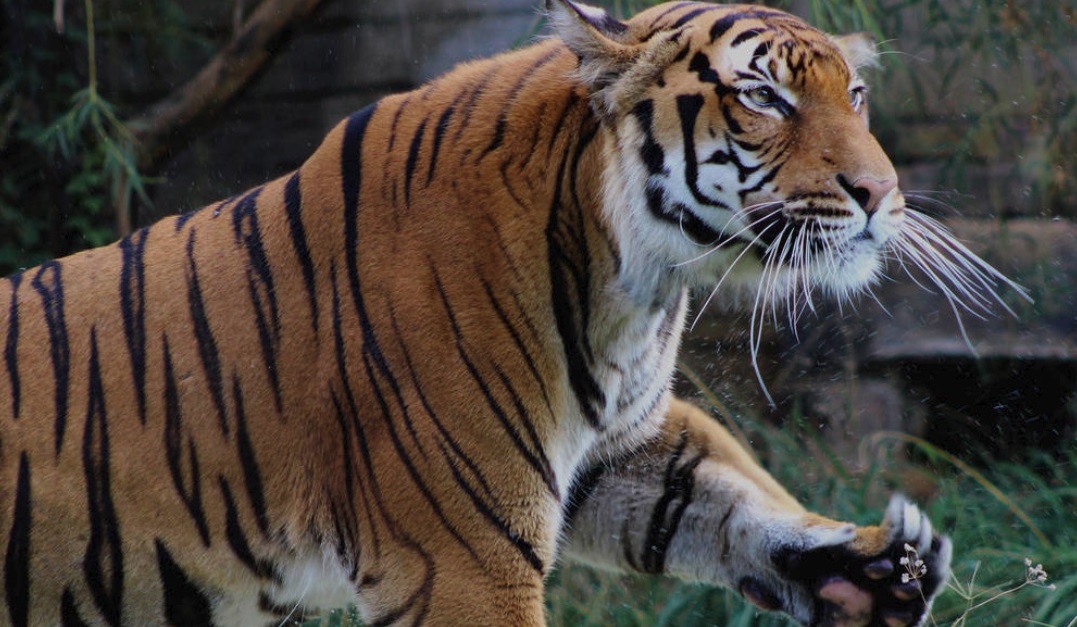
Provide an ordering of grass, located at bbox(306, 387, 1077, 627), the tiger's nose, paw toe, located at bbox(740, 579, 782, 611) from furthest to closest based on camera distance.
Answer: grass, located at bbox(306, 387, 1077, 627) → paw toe, located at bbox(740, 579, 782, 611) → the tiger's nose

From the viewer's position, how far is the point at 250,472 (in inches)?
94.6

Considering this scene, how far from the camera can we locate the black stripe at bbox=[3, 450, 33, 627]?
2.41 metres

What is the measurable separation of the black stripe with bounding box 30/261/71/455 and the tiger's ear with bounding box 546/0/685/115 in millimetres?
1092

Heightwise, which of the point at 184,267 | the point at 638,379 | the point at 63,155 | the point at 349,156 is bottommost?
the point at 63,155

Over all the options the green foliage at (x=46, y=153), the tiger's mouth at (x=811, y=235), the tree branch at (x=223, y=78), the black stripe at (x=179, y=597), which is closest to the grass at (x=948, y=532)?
the black stripe at (x=179, y=597)

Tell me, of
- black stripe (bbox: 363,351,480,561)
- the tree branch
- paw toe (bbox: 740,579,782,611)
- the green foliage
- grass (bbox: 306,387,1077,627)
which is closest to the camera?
black stripe (bbox: 363,351,480,561)

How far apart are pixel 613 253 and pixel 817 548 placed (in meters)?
0.72

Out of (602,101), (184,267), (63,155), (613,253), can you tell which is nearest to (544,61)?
(602,101)

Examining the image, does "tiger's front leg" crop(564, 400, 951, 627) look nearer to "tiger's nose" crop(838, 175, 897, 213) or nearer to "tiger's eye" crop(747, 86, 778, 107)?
"tiger's nose" crop(838, 175, 897, 213)

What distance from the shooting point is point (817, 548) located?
2529 millimetres

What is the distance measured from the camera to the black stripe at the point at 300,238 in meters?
2.38

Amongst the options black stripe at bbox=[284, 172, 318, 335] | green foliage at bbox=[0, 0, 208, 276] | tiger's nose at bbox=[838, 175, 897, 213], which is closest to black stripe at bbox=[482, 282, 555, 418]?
black stripe at bbox=[284, 172, 318, 335]

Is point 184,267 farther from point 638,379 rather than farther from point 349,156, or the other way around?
point 638,379

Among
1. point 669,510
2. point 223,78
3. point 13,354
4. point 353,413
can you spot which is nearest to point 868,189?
point 669,510
